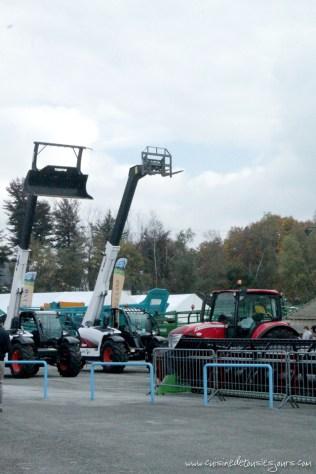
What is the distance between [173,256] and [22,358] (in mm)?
62785

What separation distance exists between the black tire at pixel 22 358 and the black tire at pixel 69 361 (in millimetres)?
857

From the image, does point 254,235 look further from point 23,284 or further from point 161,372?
point 161,372

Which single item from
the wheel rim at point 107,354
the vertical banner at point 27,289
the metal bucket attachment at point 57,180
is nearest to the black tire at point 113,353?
the wheel rim at point 107,354

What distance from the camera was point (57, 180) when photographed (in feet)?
87.8

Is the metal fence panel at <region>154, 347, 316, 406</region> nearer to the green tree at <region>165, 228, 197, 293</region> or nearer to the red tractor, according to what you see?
the red tractor

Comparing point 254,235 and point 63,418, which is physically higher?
point 254,235

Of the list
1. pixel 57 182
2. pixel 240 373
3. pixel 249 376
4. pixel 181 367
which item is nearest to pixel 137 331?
pixel 57 182

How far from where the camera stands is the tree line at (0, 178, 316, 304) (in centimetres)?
7412

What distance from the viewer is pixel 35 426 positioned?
1239 cm

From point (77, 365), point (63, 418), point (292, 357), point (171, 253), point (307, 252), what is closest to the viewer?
point (63, 418)

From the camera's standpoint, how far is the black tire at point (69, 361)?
78.1 ft

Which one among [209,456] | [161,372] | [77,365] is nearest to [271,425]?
[209,456]

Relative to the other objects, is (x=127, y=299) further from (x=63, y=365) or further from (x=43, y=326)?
(x=63, y=365)

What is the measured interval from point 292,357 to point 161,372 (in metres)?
3.98
